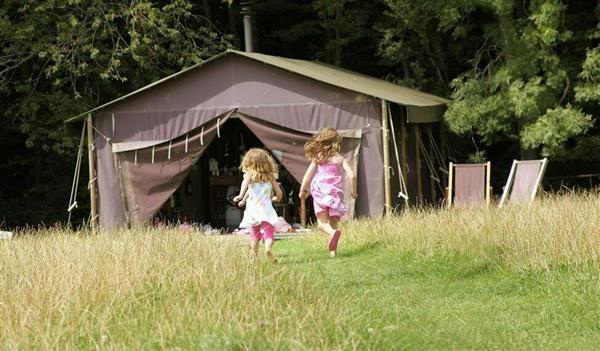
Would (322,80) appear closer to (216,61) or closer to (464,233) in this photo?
(216,61)

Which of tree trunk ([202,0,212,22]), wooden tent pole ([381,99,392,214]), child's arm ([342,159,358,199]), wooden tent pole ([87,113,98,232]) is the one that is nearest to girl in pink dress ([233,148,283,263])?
child's arm ([342,159,358,199])

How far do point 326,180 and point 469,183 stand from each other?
5.46m

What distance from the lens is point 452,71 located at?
23.9m

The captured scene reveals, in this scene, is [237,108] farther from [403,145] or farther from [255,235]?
[255,235]

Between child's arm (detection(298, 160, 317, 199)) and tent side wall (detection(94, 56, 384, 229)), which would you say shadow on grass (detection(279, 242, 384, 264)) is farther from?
tent side wall (detection(94, 56, 384, 229))

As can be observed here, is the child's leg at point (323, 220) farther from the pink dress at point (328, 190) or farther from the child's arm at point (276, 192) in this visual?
the child's arm at point (276, 192)

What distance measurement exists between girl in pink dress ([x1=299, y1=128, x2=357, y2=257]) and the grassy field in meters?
0.46

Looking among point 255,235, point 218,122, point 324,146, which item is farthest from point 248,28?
point 255,235

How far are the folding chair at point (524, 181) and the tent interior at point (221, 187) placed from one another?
14.0 ft

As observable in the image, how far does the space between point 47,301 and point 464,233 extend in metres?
5.02

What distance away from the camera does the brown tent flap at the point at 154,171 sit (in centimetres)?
1480

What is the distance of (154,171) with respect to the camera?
14977 millimetres

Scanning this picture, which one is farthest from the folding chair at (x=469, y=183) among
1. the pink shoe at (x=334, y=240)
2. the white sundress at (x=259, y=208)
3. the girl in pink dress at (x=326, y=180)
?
the white sundress at (x=259, y=208)

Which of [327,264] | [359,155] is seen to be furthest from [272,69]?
[327,264]
